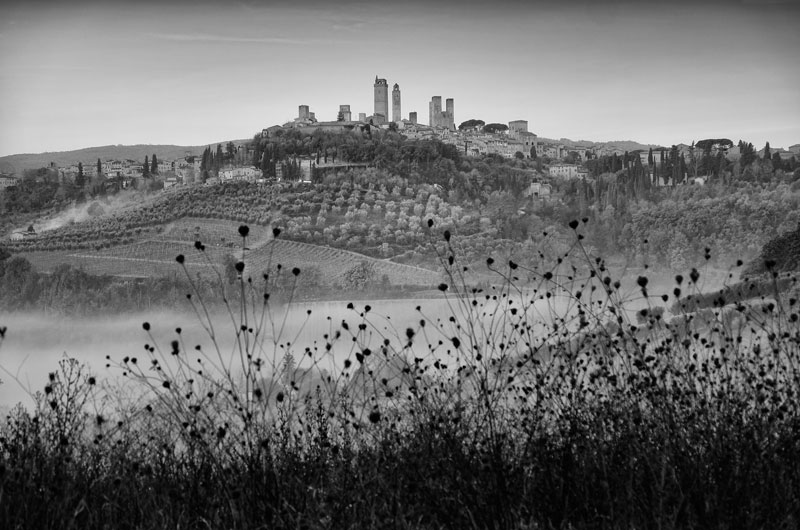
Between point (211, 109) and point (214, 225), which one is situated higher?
point (211, 109)

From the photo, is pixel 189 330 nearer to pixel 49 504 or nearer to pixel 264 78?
pixel 264 78

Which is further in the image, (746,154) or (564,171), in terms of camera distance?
(564,171)

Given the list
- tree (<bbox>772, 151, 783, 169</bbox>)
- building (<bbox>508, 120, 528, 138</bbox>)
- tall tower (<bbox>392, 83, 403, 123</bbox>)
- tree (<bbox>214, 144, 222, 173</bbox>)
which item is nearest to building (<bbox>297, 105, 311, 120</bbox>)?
tall tower (<bbox>392, 83, 403, 123</bbox>)

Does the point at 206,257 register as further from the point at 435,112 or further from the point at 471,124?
the point at 471,124

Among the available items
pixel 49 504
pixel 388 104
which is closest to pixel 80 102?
pixel 388 104

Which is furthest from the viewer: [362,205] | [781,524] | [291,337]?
[362,205]

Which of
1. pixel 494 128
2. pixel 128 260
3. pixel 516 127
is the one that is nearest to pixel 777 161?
pixel 516 127

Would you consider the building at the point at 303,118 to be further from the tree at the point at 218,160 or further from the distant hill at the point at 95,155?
the tree at the point at 218,160

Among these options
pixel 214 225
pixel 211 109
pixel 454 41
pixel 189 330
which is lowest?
pixel 189 330
